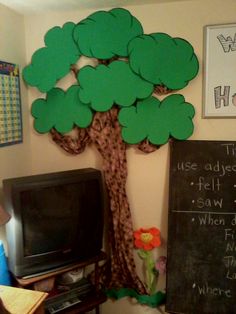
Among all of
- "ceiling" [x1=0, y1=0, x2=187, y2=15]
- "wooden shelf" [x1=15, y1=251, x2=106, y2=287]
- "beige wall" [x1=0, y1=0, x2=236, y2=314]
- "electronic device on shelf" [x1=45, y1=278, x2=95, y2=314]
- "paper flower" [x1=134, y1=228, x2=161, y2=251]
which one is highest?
"ceiling" [x1=0, y1=0, x2=187, y2=15]

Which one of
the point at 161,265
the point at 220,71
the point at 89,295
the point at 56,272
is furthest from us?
the point at 161,265

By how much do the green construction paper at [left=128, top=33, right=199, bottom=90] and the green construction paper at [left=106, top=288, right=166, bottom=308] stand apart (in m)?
1.42

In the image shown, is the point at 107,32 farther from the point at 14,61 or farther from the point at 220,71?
the point at 220,71

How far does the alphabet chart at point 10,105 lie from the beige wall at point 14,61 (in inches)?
2.0

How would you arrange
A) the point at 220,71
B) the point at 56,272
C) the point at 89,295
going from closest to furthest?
the point at 56,272 → the point at 220,71 → the point at 89,295

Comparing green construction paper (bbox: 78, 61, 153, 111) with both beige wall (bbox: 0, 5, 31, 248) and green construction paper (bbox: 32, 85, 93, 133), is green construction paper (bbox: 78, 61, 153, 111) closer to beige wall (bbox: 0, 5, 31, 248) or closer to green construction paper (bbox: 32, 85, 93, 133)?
green construction paper (bbox: 32, 85, 93, 133)

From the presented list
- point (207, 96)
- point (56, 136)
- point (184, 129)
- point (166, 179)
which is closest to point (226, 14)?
point (207, 96)

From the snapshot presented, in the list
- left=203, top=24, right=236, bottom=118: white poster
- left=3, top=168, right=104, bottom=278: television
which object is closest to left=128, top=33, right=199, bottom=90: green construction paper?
left=203, top=24, right=236, bottom=118: white poster

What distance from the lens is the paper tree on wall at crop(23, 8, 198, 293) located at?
6.06ft

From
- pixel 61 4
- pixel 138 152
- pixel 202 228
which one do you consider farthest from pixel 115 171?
pixel 61 4

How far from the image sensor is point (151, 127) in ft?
6.27

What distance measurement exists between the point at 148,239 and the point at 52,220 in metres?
0.67

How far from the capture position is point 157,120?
1.90 m

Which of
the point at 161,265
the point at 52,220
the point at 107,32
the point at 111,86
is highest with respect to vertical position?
the point at 107,32
